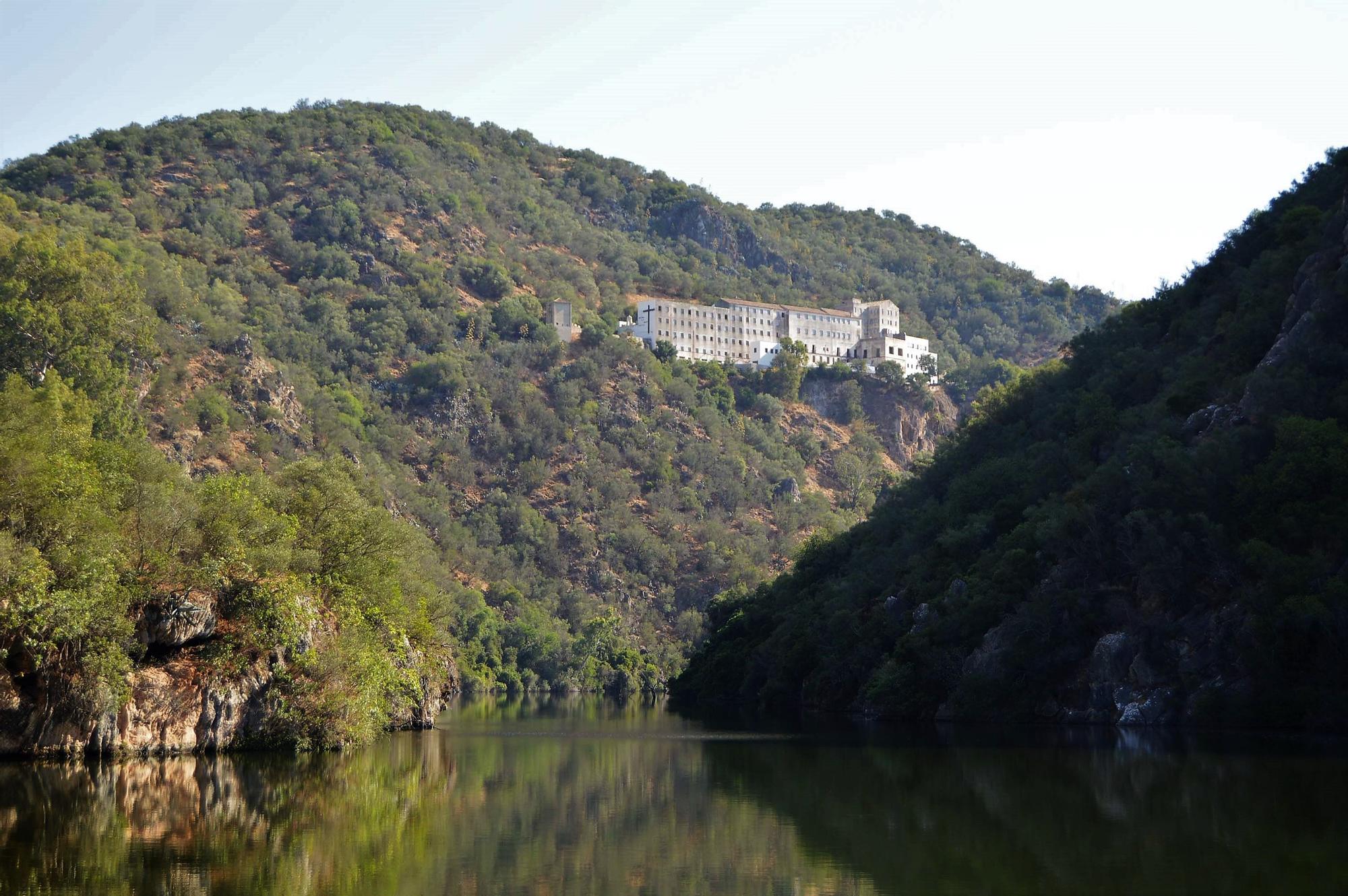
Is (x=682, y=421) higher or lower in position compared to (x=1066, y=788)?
higher

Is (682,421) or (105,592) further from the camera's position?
(682,421)

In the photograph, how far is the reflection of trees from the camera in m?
22.5

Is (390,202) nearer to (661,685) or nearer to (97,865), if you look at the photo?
(661,685)

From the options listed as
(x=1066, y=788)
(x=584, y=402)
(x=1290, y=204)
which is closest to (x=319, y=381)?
(x=584, y=402)

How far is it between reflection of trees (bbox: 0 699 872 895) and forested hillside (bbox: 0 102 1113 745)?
459 cm

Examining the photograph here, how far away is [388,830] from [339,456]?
162ft

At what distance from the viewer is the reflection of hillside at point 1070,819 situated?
Result: 2206 cm

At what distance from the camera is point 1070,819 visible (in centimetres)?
2822

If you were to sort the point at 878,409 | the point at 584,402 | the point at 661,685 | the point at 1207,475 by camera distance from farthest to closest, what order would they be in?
the point at 878,409, the point at 584,402, the point at 661,685, the point at 1207,475

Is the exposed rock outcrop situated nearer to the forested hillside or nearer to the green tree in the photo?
the forested hillside

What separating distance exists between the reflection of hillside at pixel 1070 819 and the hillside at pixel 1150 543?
13.7m

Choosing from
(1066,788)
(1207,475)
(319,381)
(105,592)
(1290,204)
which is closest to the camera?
(1066,788)

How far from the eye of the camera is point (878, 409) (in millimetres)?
189250

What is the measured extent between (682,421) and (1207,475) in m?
115
